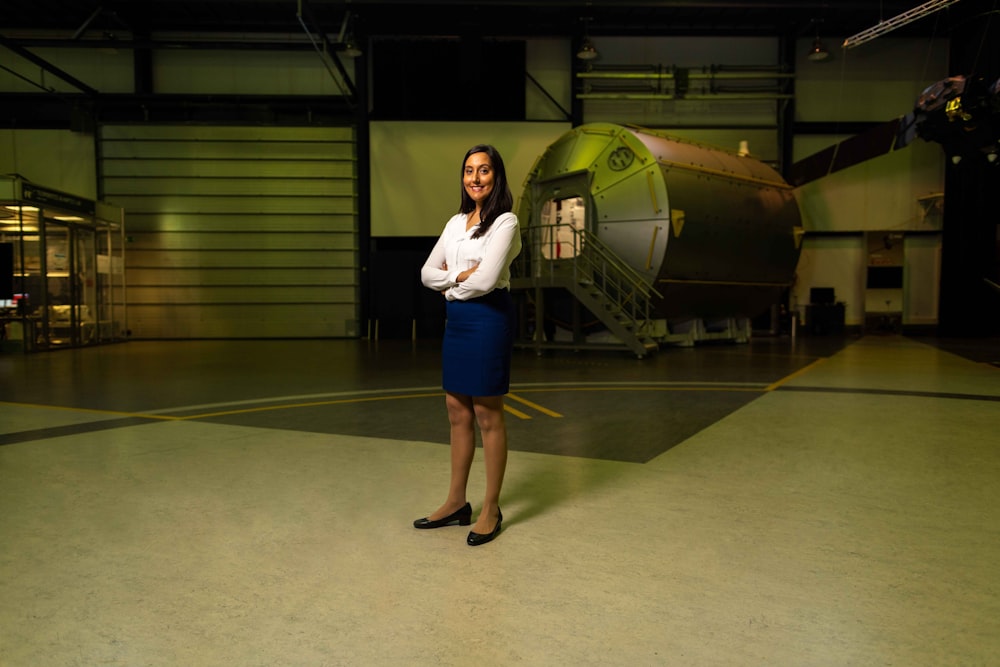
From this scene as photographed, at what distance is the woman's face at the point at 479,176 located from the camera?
9.52ft

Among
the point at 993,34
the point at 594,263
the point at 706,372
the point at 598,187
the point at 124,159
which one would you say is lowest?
the point at 706,372

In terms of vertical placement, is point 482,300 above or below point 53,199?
below

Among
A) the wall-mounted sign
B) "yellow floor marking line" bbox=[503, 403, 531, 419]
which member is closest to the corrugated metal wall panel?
the wall-mounted sign

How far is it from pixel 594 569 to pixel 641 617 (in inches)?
16.9

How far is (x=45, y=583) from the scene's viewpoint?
2.47 metres

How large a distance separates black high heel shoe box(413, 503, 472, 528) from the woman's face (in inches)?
63.1

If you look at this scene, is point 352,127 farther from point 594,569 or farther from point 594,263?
point 594,569

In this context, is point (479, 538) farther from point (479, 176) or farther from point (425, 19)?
point (425, 19)

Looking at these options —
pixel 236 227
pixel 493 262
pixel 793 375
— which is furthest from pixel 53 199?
pixel 793 375

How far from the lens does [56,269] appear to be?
15.5 metres

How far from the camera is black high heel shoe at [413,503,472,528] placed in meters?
3.12

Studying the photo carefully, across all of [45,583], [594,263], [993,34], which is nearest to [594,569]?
[45,583]

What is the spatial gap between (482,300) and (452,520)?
3.85 feet

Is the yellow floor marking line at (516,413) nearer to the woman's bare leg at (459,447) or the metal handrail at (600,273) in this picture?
the woman's bare leg at (459,447)
